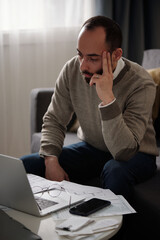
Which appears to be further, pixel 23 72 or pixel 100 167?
pixel 23 72

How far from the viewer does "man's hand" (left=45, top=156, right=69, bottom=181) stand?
1659 millimetres

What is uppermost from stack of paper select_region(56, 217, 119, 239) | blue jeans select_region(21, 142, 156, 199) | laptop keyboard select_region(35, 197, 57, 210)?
stack of paper select_region(56, 217, 119, 239)

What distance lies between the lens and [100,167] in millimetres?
1885

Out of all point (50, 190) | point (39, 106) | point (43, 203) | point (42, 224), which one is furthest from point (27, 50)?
point (42, 224)

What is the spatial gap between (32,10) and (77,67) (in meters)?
1.25

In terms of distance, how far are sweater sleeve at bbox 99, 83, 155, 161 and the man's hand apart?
22 centimetres

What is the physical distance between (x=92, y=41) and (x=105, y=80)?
161 millimetres

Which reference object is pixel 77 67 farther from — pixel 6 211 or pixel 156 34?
pixel 156 34

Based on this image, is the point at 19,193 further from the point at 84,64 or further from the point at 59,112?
the point at 59,112

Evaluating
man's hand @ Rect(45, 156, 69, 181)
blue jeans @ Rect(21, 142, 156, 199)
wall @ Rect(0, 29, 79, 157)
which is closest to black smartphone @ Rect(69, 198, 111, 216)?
blue jeans @ Rect(21, 142, 156, 199)

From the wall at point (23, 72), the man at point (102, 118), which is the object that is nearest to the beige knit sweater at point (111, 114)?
the man at point (102, 118)

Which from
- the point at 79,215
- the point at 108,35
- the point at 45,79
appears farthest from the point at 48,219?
the point at 45,79

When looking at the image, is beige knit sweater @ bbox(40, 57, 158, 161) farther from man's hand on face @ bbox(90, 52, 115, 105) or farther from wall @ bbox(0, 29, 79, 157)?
wall @ bbox(0, 29, 79, 157)

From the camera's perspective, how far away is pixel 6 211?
48.7 inches
